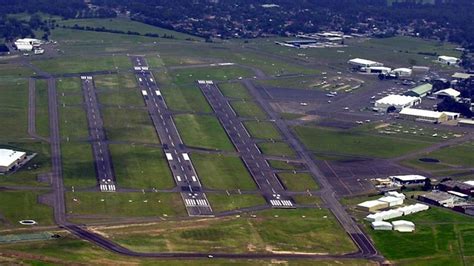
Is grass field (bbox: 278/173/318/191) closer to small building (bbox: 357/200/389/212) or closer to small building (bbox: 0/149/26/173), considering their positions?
small building (bbox: 357/200/389/212)

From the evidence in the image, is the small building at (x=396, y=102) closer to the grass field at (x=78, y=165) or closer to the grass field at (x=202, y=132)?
the grass field at (x=202, y=132)

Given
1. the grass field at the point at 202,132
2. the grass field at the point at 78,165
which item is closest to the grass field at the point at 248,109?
the grass field at the point at 202,132

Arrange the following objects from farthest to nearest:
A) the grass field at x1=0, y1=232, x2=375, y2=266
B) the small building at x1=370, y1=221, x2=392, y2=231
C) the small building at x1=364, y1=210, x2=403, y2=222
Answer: the small building at x1=364, y1=210, x2=403, y2=222 < the small building at x1=370, y1=221, x2=392, y2=231 < the grass field at x1=0, y1=232, x2=375, y2=266

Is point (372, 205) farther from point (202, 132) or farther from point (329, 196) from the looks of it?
point (202, 132)

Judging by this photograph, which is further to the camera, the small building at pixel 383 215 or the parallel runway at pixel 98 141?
the parallel runway at pixel 98 141

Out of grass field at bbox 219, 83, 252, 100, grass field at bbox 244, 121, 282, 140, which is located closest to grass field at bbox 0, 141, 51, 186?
grass field at bbox 244, 121, 282, 140

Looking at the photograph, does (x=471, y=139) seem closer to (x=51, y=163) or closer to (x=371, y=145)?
(x=371, y=145)
